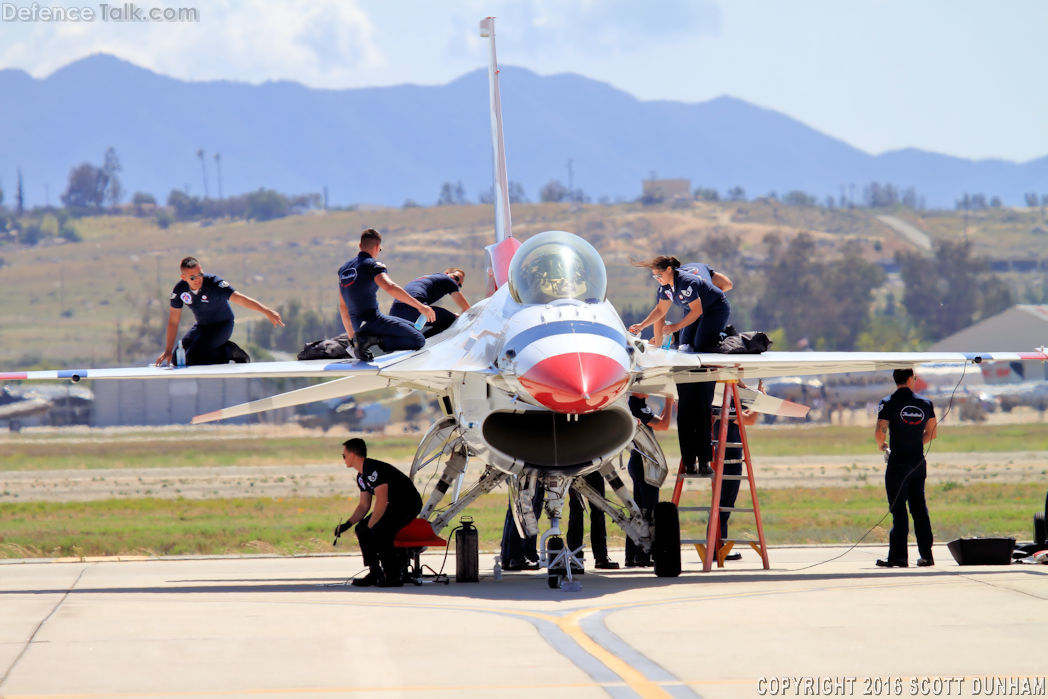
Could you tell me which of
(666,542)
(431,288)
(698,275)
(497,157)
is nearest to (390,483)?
(666,542)

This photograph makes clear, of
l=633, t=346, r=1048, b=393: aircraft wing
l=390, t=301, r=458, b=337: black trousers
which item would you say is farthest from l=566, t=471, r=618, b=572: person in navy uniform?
l=390, t=301, r=458, b=337: black trousers

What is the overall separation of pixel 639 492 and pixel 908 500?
10.3 feet

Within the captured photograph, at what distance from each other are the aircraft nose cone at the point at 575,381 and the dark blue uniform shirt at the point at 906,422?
186 inches

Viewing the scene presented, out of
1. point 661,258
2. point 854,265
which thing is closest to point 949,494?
point 661,258

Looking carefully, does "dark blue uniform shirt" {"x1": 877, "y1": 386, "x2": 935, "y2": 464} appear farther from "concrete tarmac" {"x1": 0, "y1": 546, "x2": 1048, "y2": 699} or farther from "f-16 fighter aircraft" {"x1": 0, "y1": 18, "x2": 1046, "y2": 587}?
"concrete tarmac" {"x1": 0, "y1": 546, "x2": 1048, "y2": 699}

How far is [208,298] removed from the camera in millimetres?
14812

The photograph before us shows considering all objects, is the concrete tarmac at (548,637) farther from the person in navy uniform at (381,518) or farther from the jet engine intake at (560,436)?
the jet engine intake at (560,436)

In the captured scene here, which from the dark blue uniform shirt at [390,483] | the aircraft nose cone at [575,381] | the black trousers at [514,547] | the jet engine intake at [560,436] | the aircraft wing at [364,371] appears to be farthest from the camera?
the black trousers at [514,547]

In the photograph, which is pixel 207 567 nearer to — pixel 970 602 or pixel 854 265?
pixel 970 602

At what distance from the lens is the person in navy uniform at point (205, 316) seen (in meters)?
14.6

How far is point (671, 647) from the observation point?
28.7ft

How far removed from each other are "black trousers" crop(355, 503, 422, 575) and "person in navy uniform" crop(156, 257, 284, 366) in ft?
9.50

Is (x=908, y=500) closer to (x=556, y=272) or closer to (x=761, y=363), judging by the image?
(x=761, y=363)

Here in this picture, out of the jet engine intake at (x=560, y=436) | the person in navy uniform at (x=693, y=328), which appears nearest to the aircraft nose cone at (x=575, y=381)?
the jet engine intake at (x=560, y=436)
